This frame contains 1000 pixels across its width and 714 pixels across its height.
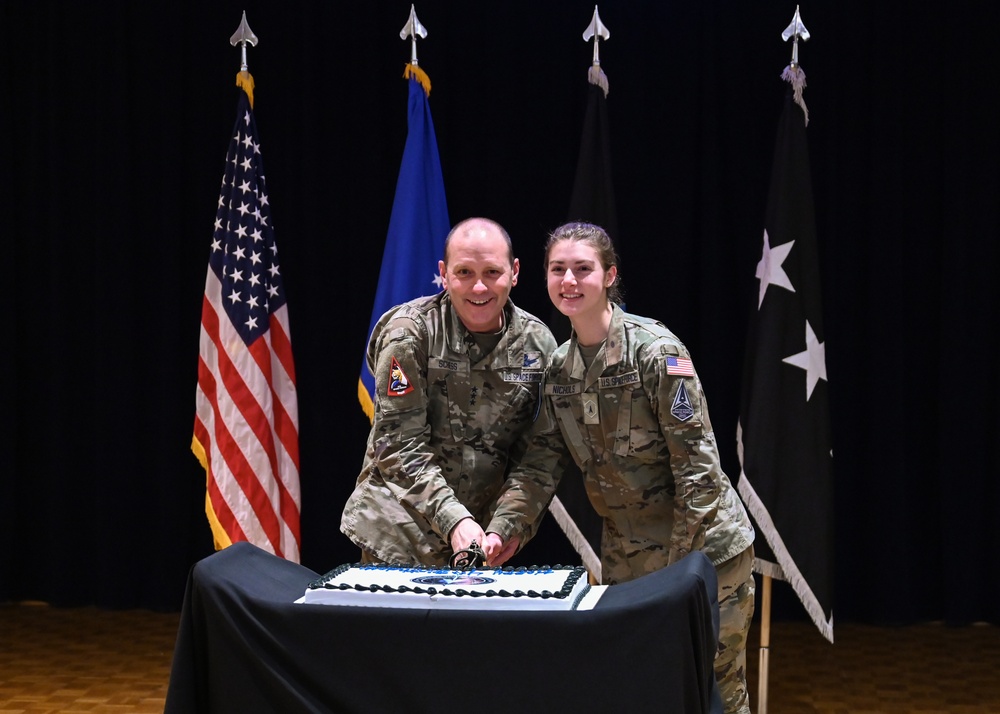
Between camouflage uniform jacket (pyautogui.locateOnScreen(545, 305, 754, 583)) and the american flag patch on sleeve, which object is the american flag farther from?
the american flag patch on sleeve

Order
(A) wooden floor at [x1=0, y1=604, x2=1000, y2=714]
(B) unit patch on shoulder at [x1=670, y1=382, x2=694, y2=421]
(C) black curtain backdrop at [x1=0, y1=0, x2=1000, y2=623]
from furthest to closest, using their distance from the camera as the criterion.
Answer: (C) black curtain backdrop at [x1=0, y1=0, x2=1000, y2=623] → (A) wooden floor at [x1=0, y1=604, x2=1000, y2=714] → (B) unit patch on shoulder at [x1=670, y1=382, x2=694, y2=421]

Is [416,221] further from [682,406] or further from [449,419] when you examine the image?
[682,406]

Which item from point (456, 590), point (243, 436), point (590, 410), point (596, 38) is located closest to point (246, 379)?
point (243, 436)

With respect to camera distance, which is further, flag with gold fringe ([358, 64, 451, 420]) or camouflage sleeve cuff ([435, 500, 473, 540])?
flag with gold fringe ([358, 64, 451, 420])

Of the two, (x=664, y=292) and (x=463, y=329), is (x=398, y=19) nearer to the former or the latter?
(x=664, y=292)

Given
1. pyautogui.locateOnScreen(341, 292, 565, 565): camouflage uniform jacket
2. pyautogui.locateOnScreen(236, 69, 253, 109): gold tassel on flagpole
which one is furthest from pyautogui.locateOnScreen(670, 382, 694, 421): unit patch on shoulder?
pyautogui.locateOnScreen(236, 69, 253, 109): gold tassel on flagpole

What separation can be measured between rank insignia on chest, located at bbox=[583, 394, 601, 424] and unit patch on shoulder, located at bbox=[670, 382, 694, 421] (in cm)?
18

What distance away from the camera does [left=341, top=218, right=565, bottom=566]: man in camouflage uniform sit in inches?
95.2

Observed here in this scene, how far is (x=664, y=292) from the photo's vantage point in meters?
4.79

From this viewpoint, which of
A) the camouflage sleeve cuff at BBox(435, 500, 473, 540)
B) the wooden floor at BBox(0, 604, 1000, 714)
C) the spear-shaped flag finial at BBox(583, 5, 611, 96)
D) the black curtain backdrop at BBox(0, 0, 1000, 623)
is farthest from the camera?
the black curtain backdrop at BBox(0, 0, 1000, 623)

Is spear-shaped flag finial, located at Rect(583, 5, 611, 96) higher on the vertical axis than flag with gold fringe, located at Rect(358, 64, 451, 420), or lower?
higher

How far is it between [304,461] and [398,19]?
2.23 meters

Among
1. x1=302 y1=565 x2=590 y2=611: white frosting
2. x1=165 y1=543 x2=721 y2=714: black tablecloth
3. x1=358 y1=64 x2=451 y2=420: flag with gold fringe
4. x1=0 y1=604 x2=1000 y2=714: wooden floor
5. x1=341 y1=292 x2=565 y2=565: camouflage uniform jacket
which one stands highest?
x1=358 y1=64 x2=451 y2=420: flag with gold fringe

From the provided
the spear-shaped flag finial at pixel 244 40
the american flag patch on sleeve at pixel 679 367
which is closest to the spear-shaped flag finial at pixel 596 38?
the spear-shaped flag finial at pixel 244 40
